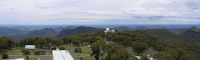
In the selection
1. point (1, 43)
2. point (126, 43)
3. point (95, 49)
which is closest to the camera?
point (95, 49)

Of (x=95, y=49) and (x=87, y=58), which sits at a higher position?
(x=95, y=49)

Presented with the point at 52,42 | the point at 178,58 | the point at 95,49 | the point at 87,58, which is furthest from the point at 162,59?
the point at 52,42

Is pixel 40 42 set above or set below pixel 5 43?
below

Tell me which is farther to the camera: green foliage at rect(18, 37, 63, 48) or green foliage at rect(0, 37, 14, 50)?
green foliage at rect(18, 37, 63, 48)

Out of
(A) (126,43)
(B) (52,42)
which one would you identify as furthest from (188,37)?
(B) (52,42)

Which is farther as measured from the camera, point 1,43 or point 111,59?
point 1,43

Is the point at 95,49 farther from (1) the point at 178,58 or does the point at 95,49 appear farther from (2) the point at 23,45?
(2) the point at 23,45

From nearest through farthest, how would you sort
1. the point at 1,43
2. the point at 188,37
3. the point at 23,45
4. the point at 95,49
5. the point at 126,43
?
the point at 95,49
the point at 1,43
the point at 23,45
the point at 126,43
the point at 188,37

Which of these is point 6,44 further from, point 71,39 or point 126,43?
point 126,43

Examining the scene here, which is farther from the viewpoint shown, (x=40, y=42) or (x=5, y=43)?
(x=40, y=42)

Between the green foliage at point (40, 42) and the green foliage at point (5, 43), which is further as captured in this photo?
the green foliage at point (40, 42)
